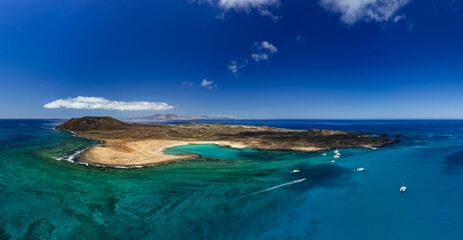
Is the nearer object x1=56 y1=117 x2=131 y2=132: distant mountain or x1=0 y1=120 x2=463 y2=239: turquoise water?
x1=0 y1=120 x2=463 y2=239: turquoise water

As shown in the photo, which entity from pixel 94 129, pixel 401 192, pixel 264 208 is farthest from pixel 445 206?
pixel 94 129

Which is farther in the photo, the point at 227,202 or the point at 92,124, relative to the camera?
the point at 92,124

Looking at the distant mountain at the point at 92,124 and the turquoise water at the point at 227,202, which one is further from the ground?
the distant mountain at the point at 92,124

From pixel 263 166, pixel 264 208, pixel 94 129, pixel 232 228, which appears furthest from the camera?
pixel 94 129

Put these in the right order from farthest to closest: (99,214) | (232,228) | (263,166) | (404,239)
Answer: (263,166)
(99,214)
(232,228)
(404,239)

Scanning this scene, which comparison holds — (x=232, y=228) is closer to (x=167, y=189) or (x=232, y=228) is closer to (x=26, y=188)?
(x=167, y=189)

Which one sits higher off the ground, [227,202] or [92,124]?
[92,124]

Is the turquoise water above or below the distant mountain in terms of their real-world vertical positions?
below

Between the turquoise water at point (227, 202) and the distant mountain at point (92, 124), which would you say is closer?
the turquoise water at point (227, 202)
